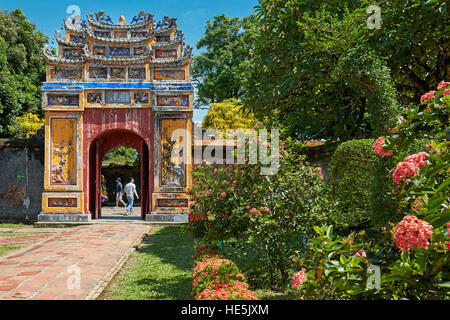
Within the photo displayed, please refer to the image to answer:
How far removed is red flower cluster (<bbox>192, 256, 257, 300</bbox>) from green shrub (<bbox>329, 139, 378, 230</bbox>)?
1614 mm

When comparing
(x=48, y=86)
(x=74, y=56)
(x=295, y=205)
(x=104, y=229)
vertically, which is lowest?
(x=104, y=229)

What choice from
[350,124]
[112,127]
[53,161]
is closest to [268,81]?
[350,124]

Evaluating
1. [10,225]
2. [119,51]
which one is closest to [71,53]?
[119,51]

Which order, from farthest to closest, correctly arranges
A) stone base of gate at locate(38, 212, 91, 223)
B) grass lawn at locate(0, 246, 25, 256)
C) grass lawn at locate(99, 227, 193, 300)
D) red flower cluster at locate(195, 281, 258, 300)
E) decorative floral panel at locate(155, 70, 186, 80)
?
decorative floral panel at locate(155, 70, 186, 80), stone base of gate at locate(38, 212, 91, 223), grass lawn at locate(0, 246, 25, 256), grass lawn at locate(99, 227, 193, 300), red flower cluster at locate(195, 281, 258, 300)

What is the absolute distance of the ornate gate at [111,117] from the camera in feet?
40.3

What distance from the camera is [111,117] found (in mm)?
12664

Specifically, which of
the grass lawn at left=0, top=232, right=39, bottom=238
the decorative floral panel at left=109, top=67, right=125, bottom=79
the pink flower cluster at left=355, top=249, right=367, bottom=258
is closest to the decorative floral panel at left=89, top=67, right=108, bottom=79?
the decorative floral panel at left=109, top=67, right=125, bottom=79

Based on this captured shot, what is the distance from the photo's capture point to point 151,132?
1272cm

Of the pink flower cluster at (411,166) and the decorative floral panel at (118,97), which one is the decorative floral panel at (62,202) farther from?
the pink flower cluster at (411,166)

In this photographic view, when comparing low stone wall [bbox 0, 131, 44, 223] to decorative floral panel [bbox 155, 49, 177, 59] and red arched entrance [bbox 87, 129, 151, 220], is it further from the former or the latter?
decorative floral panel [bbox 155, 49, 177, 59]

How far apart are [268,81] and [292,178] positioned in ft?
11.0

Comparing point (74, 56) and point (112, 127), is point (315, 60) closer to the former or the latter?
point (112, 127)

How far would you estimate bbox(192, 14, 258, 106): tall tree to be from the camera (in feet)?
74.9

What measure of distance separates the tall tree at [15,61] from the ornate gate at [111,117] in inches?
139
